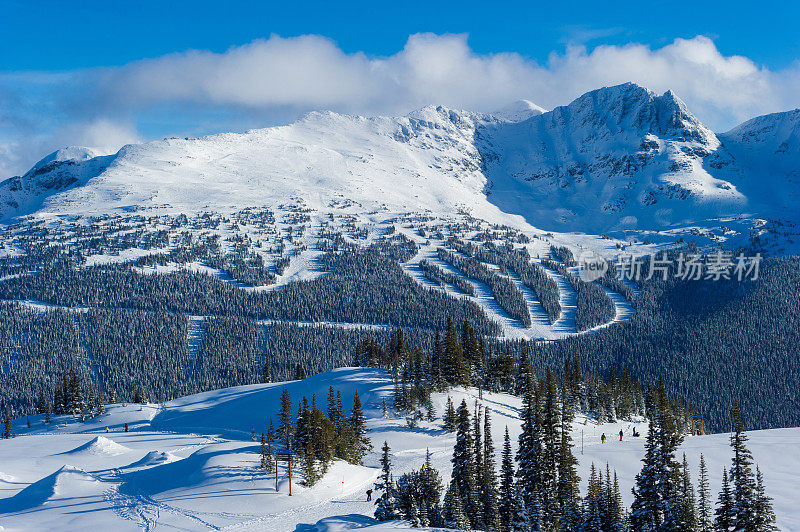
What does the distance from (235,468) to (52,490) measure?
61.0ft

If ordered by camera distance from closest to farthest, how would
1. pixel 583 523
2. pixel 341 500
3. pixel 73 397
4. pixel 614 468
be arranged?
pixel 583 523 → pixel 341 500 → pixel 614 468 → pixel 73 397

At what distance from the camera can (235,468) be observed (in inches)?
2717

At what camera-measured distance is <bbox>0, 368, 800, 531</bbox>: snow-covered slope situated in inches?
2317

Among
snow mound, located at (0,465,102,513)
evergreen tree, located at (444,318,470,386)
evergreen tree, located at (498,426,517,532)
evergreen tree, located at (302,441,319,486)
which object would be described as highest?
evergreen tree, located at (444,318,470,386)

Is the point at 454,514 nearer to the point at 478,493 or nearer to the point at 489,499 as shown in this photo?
the point at 489,499

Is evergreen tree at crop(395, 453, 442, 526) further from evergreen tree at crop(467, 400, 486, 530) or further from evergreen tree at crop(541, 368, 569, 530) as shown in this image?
evergreen tree at crop(541, 368, 569, 530)

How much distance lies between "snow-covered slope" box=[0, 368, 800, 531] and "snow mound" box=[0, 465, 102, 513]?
0.14 meters

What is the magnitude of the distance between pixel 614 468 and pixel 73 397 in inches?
5004

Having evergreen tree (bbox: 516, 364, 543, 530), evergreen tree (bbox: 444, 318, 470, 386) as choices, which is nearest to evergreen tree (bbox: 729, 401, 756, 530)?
evergreen tree (bbox: 516, 364, 543, 530)

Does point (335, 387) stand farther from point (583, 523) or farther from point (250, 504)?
point (583, 523)

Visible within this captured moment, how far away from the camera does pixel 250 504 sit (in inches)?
2414

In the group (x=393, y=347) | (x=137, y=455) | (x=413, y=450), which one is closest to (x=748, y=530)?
(x=413, y=450)

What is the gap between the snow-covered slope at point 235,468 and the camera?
58.8 m

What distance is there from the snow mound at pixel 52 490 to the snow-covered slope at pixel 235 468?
5.5 inches
